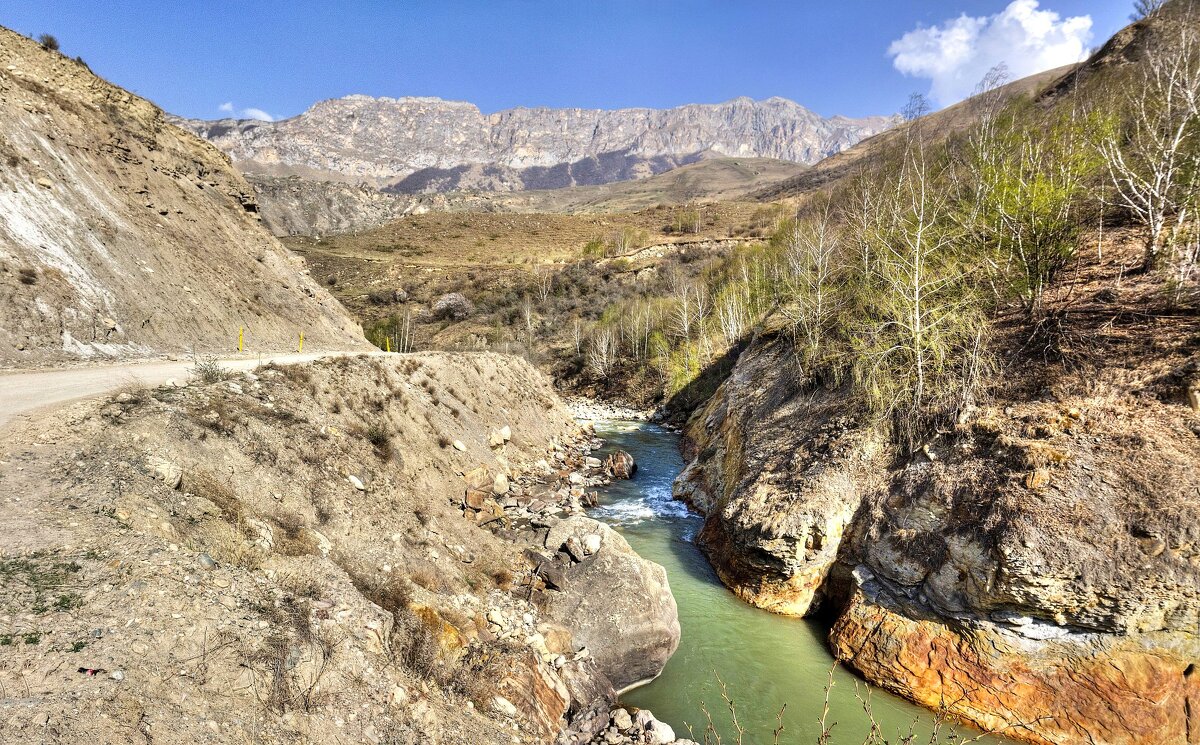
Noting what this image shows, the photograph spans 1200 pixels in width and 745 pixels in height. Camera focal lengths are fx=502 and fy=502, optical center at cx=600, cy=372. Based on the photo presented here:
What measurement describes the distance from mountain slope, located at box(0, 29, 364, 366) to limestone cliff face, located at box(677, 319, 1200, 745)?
1952 centimetres

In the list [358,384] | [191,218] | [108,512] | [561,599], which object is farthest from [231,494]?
[191,218]

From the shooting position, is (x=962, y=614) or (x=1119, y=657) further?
(x=962, y=614)

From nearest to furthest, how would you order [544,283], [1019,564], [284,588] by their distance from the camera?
[284,588] < [1019,564] < [544,283]

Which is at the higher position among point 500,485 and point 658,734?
point 500,485

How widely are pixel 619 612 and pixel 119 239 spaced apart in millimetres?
22041

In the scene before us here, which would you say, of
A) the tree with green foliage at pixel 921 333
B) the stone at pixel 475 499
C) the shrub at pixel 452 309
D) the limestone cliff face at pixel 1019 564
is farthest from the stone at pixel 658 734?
the shrub at pixel 452 309

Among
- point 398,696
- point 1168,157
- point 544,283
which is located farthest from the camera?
point 544,283

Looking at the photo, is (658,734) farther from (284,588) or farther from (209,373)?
(209,373)

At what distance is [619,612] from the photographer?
920 cm

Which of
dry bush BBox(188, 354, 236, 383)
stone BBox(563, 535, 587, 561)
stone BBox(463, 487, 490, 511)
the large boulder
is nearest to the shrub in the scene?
stone BBox(463, 487, 490, 511)

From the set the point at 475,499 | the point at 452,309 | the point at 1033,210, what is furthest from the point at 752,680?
the point at 452,309

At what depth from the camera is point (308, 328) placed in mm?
25188

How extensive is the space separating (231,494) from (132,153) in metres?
22.5

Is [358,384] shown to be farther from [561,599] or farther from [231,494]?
[561,599]
